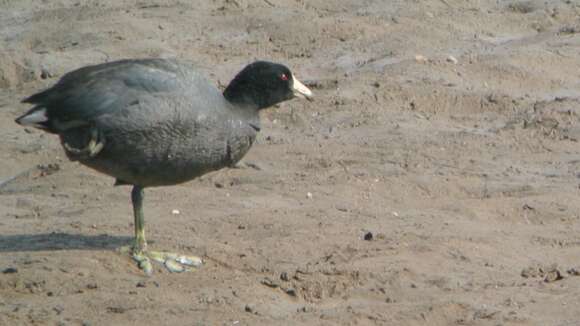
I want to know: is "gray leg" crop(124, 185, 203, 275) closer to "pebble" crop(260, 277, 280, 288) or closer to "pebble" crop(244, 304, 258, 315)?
"pebble" crop(260, 277, 280, 288)

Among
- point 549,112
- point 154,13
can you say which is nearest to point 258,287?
point 549,112

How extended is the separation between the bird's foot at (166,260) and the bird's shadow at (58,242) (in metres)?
0.23

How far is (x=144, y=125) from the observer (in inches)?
301

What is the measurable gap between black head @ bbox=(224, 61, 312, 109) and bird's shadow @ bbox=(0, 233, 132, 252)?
1.00 metres

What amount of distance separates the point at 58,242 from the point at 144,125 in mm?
914

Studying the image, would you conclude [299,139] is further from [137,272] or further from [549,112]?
[137,272]

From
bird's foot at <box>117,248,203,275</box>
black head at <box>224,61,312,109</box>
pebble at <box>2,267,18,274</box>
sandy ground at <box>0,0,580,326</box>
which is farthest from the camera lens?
black head at <box>224,61,312,109</box>

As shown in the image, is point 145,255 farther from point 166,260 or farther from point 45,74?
point 45,74

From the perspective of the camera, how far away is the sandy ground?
7.40 m

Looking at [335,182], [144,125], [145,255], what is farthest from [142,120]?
[335,182]

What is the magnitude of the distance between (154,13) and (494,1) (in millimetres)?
2829

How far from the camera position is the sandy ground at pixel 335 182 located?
7.40 metres

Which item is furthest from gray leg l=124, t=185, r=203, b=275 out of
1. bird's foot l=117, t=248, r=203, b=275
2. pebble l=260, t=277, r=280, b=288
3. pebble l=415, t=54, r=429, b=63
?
pebble l=415, t=54, r=429, b=63

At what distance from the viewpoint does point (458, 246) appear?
8148 millimetres
